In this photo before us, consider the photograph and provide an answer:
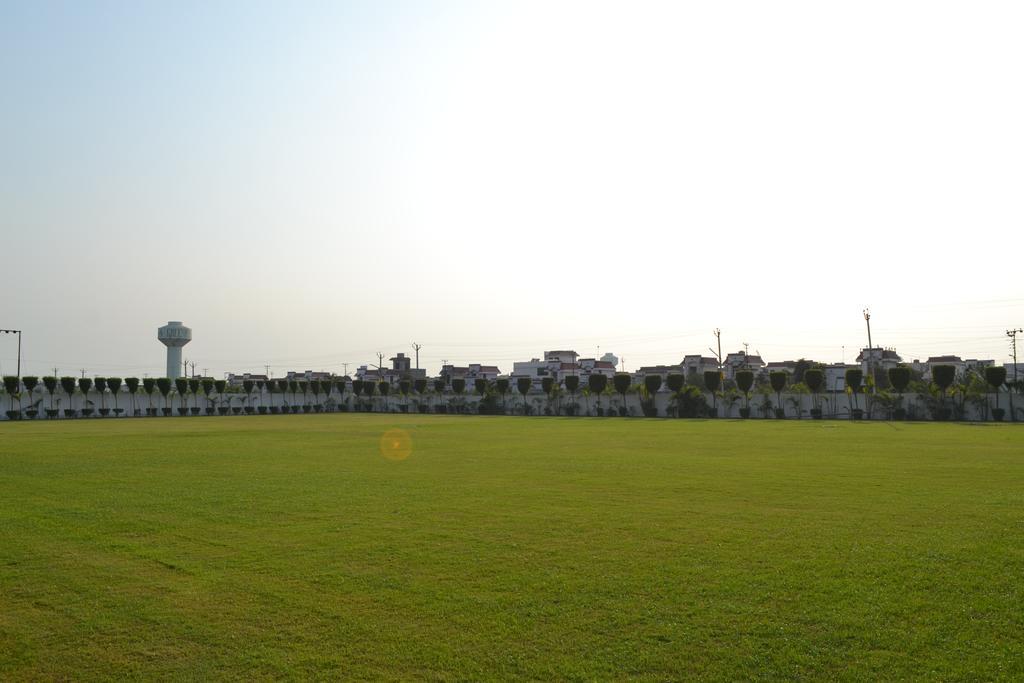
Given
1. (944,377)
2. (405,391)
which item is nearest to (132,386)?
(405,391)

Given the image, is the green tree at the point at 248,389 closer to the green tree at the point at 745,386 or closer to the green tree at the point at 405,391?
the green tree at the point at 405,391

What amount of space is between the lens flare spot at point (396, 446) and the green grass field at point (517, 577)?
6.46 metres

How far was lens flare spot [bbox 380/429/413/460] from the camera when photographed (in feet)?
75.4

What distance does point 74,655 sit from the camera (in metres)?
5.87

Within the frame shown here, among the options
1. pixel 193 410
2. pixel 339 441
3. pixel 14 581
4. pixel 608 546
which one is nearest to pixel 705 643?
pixel 608 546

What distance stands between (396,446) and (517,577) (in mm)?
19547

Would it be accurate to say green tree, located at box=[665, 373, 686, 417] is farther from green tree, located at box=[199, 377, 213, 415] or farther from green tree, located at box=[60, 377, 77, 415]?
green tree, located at box=[60, 377, 77, 415]

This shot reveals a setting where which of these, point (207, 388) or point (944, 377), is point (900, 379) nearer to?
point (944, 377)

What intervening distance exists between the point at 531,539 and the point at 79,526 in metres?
6.31

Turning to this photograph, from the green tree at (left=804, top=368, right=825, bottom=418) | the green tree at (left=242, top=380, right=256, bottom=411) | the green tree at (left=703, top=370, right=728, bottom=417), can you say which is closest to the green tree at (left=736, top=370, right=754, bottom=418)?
the green tree at (left=703, top=370, right=728, bottom=417)

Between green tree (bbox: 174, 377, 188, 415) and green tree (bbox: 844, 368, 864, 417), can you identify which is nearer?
green tree (bbox: 844, 368, 864, 417)

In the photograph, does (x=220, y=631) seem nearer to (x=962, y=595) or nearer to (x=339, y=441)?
(x=962, y=595)

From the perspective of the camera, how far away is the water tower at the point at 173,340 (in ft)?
377

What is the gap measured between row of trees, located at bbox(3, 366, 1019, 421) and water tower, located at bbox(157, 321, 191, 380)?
35193 mm
